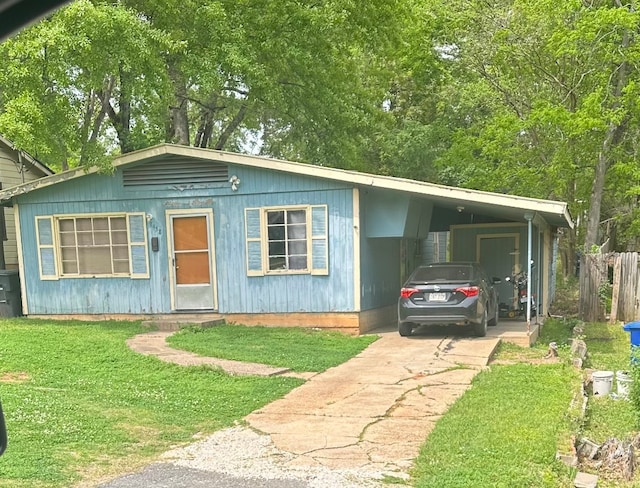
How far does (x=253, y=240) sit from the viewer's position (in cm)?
1234

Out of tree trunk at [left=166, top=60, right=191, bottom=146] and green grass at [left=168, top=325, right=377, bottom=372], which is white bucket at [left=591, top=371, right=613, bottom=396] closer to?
green grass at [left=168, top=325, right=377, bottom=372]

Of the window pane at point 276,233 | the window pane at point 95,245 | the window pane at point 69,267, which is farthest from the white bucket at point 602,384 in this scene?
the window pane at point 69,267

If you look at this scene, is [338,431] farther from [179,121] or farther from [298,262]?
Result: [179,121]

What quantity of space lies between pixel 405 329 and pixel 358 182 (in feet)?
9.66

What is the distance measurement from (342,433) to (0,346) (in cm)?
639

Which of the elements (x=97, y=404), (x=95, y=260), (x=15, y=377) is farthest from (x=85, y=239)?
(x=97, y=404)

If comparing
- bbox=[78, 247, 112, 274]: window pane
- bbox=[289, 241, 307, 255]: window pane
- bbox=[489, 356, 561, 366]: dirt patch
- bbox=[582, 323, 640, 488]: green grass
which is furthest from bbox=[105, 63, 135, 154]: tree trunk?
bbox=[582, 323, 640, 488]: green grass

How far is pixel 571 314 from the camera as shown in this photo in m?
17.2

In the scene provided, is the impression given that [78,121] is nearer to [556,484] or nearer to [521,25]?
[556,484]

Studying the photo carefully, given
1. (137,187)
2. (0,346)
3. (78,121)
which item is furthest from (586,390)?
(78,121)

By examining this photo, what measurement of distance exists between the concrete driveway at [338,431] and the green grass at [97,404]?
1.10ft

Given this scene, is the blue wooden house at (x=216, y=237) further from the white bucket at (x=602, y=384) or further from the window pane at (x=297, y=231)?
the white bucket at (x=602, y=384)

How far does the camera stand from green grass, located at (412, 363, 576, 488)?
171 inches

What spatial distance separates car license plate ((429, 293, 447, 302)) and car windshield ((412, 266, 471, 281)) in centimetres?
37
